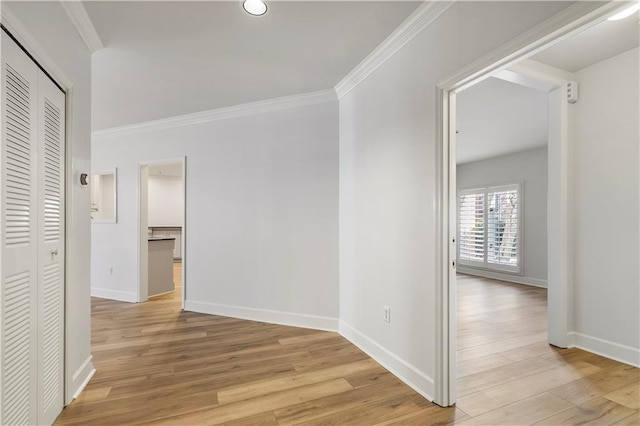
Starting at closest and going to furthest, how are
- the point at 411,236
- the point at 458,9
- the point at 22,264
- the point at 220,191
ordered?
the point at 22,264 → the point at 458,9 → the point at 411,236 → the point at 220,191

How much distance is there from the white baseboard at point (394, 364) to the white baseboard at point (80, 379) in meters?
2.11

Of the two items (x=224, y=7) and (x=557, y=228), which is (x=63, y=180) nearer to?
(x=224, y=7)

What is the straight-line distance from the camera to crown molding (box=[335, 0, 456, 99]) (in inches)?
75.7

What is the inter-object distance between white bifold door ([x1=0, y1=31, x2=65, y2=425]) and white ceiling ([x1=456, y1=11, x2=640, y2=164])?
356cm

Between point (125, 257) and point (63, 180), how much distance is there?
9.74 feet

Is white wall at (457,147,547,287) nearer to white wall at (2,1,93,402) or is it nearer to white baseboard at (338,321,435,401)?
white baseboard at (338,321,435,401)

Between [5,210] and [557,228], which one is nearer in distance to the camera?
[5,210]

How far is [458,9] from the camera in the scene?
5.88ft

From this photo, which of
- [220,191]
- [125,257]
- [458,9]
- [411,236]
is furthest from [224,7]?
[125,257]

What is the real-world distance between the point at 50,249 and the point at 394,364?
93.3 inches

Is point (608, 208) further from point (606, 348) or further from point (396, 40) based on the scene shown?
point (396, 40)

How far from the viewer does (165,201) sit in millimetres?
8852

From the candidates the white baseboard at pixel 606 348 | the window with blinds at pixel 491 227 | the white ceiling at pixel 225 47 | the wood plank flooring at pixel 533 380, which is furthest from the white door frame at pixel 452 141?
the window with blinds at pixel 491 227

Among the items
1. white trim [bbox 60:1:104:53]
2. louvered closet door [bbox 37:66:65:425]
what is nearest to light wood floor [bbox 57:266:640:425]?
louvered closet door [bbox 37:66:65:425]
